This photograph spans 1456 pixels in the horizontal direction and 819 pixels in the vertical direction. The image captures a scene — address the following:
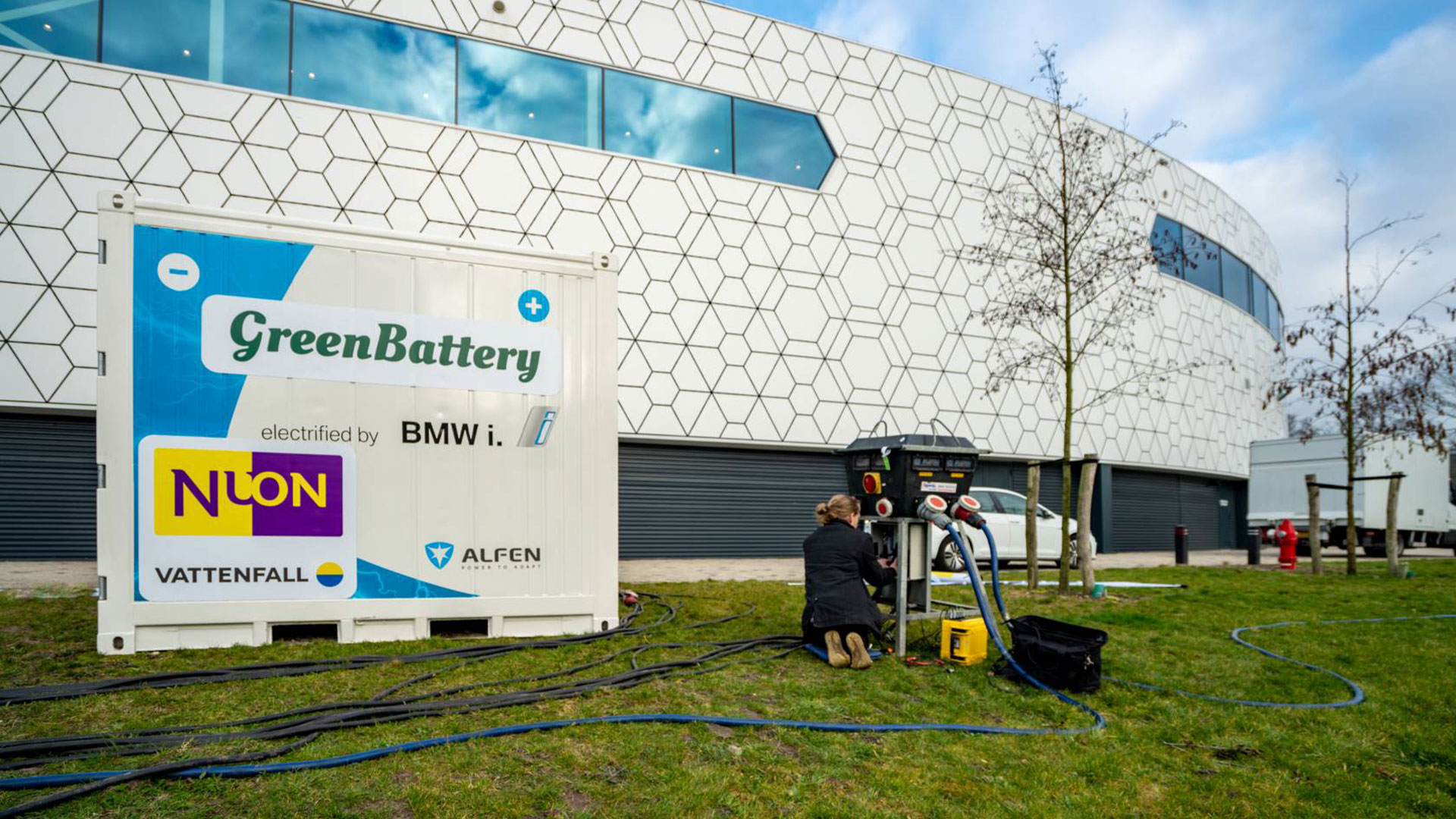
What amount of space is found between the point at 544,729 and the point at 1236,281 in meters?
27.8

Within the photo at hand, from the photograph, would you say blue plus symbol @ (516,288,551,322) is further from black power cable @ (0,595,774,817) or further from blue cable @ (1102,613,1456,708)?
blue cable @ (1102,613,1456,708)

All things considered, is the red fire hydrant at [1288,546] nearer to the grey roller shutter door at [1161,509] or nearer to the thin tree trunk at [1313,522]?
the thin tree trunk at [1313,522]

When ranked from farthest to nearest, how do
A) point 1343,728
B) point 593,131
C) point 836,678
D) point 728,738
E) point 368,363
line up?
1. point 593,131
2. point 368,363
3. point 836,678
4. point 1343,728
5. point 728,738

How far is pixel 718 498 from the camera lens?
15.6 metres

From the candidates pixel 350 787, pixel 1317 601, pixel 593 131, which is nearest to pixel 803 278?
pixel 593 131

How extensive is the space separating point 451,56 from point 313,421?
1046 cm

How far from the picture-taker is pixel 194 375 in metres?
5.44

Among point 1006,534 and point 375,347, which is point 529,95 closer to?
point 375,347

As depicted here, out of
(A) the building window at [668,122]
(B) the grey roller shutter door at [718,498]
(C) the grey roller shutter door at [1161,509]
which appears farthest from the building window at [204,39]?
(C) the grey roller shutter door at [1161,509]

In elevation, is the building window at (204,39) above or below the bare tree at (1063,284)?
above

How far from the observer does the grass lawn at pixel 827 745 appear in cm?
302

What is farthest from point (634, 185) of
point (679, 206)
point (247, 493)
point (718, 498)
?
point (247, 493)

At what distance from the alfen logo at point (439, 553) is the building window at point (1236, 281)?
25.6 metres

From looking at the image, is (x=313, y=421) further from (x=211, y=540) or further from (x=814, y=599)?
(x=814, y=599)
